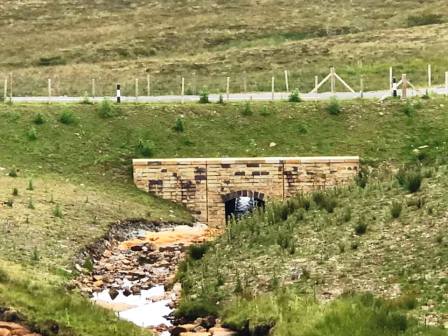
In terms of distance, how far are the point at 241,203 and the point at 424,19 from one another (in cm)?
4294

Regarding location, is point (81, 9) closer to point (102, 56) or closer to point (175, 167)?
point (102, 56)

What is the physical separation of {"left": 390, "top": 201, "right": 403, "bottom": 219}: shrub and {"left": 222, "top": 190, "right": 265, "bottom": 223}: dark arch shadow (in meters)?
9.41

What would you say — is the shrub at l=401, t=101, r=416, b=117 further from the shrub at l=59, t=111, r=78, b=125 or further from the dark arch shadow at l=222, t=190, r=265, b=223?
the shrub at l=59, t=111, r=78, b=125

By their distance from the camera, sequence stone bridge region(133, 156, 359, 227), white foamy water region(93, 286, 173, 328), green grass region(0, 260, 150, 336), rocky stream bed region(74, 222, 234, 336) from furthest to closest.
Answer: stone bridge region(133, 156, 359, 227), white foamy water region(93, 286, 173, 328), rocky stream bed region(74, 222, 234, 336), green grass region(0, 260, 150, 336)

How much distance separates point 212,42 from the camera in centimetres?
8025

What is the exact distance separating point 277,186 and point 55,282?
15984 mm

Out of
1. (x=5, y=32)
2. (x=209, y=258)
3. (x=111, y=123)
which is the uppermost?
(x=5, y=32)

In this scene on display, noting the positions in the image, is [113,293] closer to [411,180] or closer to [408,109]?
[411,180]

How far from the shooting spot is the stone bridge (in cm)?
3794

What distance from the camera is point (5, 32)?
3374 inches

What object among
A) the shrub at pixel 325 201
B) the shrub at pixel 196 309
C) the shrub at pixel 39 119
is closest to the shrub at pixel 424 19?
the shrub at pixel 39 119

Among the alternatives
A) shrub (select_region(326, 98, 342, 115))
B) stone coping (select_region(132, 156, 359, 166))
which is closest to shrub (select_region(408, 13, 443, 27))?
shrub (select_region(326, 98, 342, 115))

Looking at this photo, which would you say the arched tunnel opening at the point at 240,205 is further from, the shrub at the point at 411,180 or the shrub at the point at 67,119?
the shrub at the point at 411,180

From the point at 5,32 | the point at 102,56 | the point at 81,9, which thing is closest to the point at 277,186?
the point at 102,56
